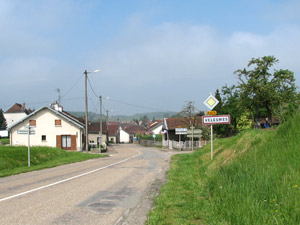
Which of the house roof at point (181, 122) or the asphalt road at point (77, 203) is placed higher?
the house roof at point (181, 122)

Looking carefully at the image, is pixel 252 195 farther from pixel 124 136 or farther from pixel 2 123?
pixel 124 136

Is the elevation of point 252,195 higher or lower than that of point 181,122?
lower

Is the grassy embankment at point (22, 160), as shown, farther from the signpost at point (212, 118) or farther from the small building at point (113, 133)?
the small building at point (113, 133)

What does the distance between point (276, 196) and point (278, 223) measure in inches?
36.9

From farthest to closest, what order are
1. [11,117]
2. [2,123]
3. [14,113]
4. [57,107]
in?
[11,117] → [14,113] → [2,123] → [57,107]

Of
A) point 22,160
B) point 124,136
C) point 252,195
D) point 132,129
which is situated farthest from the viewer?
point 132,129

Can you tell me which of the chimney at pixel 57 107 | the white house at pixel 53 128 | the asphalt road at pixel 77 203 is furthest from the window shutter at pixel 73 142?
the asphalt road at pixel 77 203

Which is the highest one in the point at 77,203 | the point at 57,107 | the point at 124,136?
the point at 57,107

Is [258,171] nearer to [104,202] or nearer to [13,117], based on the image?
[104,202]

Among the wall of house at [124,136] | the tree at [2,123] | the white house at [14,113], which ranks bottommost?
the wall of house at [124,136]

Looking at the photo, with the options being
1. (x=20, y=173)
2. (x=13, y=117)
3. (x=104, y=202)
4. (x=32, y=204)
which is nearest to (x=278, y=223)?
(x=104, y=202)

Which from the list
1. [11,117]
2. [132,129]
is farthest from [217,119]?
[132,129]

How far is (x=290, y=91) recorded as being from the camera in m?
29.3

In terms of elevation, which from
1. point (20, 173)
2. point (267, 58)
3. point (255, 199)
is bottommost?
point (20, 173)
